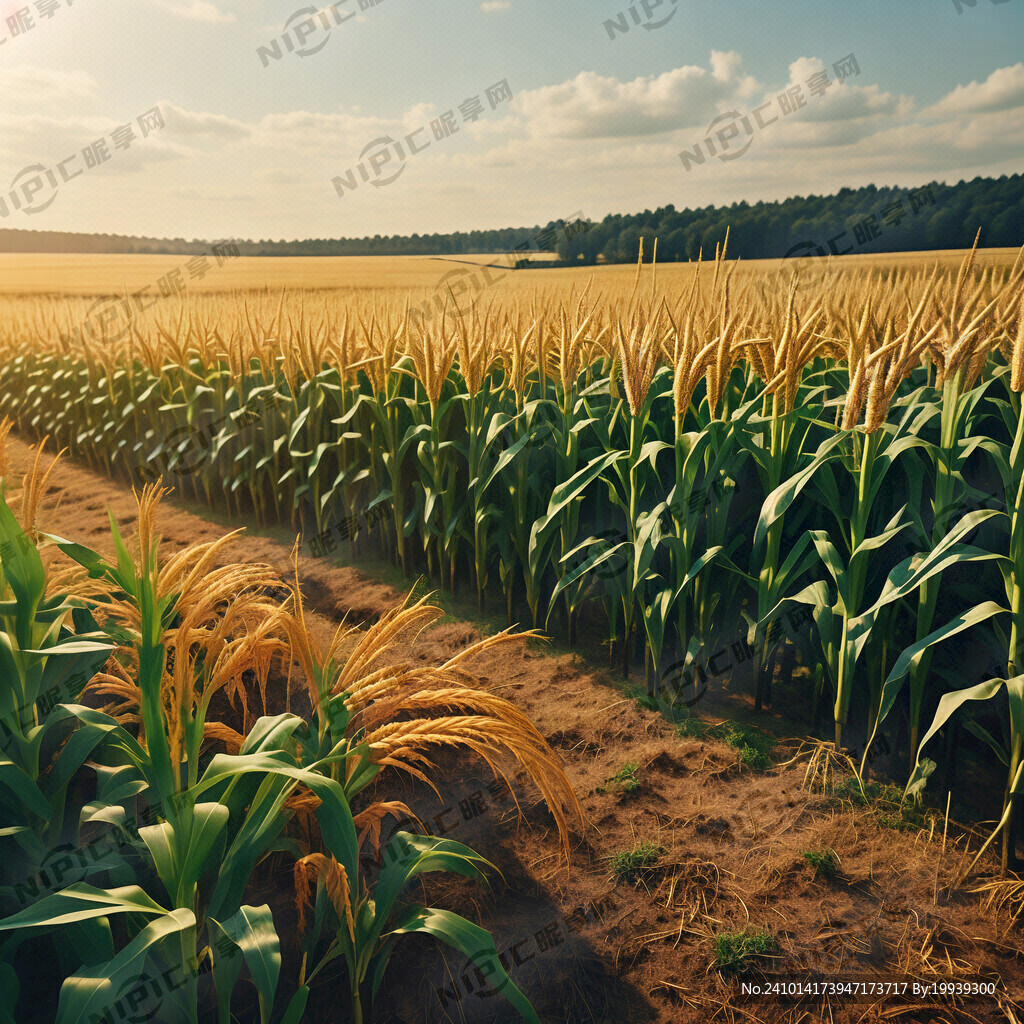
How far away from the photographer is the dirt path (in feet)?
5.78

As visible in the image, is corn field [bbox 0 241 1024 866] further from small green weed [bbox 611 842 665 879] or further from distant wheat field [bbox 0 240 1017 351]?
small green weed [bbox 611 842 665 879]

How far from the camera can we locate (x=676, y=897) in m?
2.10

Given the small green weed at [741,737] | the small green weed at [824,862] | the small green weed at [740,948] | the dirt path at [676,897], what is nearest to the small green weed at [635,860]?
the dirt path at [676,897]

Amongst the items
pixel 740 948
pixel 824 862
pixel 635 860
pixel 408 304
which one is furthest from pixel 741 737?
pixel 408 304

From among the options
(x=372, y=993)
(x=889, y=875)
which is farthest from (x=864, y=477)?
(x=372, y=993)

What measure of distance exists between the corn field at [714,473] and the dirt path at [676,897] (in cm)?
35

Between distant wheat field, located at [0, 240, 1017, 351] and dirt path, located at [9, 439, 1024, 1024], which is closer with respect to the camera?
dirt path, located at [9, 439, 1024, 1024]

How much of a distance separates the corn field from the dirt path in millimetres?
354

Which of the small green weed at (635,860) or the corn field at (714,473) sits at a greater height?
the corn field at (714,473)

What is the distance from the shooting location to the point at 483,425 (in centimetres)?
400

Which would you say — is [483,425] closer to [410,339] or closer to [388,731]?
[410,339]

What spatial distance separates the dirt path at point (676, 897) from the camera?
69.4 inches

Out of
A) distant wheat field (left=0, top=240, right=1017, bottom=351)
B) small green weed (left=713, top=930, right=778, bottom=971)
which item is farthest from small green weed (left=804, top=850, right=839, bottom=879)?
distant wheat field (left=0, top=240, right=1017, bottom=351)

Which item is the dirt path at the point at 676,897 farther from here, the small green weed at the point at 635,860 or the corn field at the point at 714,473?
the corn field at the point at 714,473
